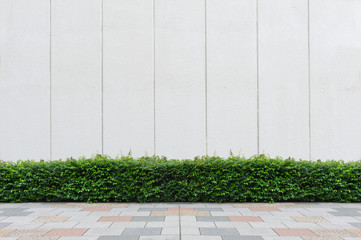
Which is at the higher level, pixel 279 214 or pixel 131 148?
pixel 131 148

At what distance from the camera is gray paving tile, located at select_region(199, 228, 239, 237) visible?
4.73 m

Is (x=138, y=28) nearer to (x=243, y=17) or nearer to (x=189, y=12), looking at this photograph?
(x=189, y=12)

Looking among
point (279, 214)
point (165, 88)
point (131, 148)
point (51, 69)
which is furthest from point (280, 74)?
point (51, 69)

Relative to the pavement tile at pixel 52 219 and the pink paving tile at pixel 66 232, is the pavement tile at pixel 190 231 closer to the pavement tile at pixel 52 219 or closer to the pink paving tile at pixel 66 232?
the pink paving tile at pixel 66 232

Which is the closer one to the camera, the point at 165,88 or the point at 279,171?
the point at 279,171

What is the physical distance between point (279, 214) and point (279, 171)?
1320mm

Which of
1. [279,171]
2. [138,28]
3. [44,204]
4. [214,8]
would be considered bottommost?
[44,204]

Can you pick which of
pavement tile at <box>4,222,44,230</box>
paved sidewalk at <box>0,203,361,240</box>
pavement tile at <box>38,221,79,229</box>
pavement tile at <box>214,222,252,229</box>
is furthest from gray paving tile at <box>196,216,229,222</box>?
pavement tile at <box>4,222,44,230</box>

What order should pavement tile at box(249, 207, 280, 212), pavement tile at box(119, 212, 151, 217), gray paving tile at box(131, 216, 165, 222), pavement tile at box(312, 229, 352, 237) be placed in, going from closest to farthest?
pavement tile at box(312, 229, 352, 237) → gray paving tile at box(131, 216, 165, 222) → pavement tile at box(119, 212, 151, 217) → pavement tile at box(249, 207, 280, 212)

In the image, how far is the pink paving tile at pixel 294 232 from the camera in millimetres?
4734

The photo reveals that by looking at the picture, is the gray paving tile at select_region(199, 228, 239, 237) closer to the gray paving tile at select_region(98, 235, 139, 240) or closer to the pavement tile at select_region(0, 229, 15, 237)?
the gray paving tile at select_region(98, 235, 139, 240)

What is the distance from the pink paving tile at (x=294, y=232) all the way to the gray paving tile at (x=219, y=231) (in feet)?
2.52

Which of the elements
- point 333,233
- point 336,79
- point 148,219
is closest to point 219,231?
point 148,219

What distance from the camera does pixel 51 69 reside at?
9406 millimetres
